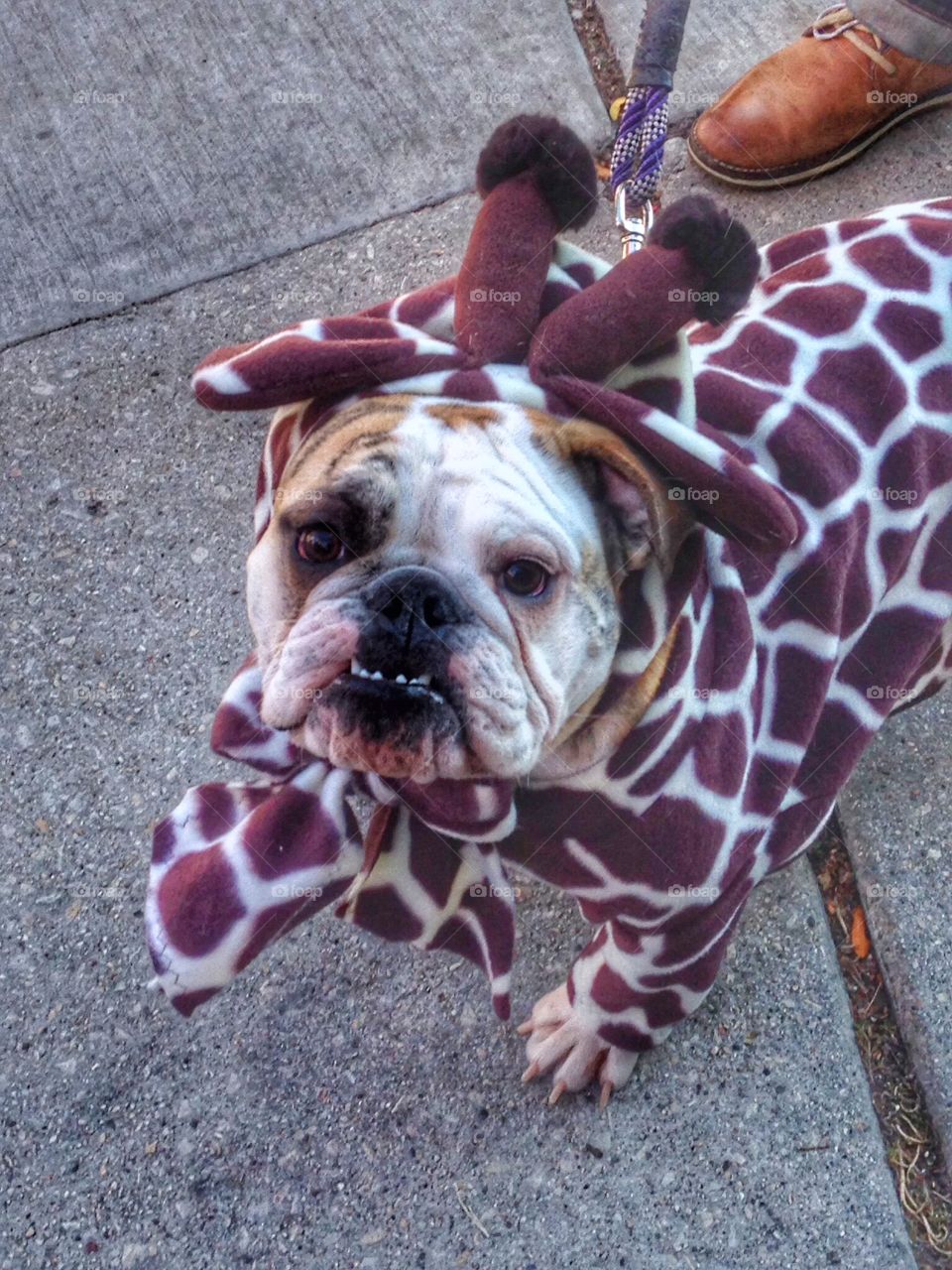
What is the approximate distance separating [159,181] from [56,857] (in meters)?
1.86

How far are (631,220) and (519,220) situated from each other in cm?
76

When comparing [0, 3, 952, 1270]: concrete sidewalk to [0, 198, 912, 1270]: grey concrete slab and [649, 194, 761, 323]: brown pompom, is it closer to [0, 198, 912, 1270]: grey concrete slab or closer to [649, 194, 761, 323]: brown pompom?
[0, 198, 912, 1270]: grey concrete slab

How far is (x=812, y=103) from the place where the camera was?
9.77 ft

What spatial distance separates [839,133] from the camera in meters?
3.04

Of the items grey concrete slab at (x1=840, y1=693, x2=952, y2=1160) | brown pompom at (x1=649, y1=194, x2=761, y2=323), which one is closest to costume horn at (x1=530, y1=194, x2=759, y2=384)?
brown pompom at (x1=649, y1=194, x2=761, y2=323)

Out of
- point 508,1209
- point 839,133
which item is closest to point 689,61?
point 839,133

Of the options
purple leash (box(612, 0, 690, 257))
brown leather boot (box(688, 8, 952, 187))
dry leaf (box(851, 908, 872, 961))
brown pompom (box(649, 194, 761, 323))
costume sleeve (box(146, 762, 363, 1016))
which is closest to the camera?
brown pompom (box(649, 194, 761, 323))

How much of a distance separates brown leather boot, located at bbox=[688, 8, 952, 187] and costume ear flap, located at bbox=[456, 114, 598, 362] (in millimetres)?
1841

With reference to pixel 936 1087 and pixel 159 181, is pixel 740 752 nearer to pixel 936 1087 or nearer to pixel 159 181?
pixel 936 1087

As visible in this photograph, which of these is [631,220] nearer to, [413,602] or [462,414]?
[462,414]

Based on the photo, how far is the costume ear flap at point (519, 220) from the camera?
137cm

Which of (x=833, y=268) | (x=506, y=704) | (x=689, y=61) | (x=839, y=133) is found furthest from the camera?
(x=689, y=61)

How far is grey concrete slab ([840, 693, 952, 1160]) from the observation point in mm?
2102

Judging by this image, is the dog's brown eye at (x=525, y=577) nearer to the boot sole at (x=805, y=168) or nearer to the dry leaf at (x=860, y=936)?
the dry leaf at (x=860, y=936)
